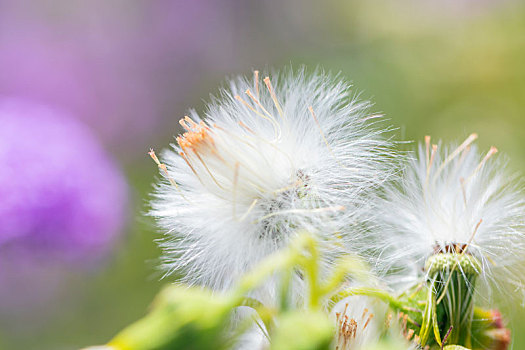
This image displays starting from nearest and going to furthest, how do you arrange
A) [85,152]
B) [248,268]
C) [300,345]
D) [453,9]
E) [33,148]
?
[300,345]
[248,268]
[33,148]
[85,152]
[453,9]

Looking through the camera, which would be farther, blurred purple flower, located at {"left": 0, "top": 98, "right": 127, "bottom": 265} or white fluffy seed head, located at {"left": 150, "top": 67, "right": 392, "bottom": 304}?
blurred purple flower, located at {"left": 0, "top": 98, "right": 127, "bottom": 265}

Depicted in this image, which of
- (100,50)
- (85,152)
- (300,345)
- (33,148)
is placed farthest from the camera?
(100,50)

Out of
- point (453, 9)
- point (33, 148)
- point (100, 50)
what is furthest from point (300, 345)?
point (100, 50)

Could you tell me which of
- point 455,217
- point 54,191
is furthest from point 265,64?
point 455,217

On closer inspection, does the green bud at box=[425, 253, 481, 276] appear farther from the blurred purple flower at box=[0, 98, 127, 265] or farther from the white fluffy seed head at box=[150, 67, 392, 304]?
the blurred purple flower at box=[0, 98, 127, 265]

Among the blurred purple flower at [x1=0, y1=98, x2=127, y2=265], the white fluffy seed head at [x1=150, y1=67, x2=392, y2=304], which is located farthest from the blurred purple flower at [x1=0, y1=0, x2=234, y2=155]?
the white fluffy seed head at [x1=150, y1=67, x2=392, y2=304]

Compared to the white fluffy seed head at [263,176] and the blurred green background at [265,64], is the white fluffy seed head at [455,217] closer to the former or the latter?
the white fluffy seed head at [263,176]

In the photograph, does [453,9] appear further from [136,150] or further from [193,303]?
[193,303]
